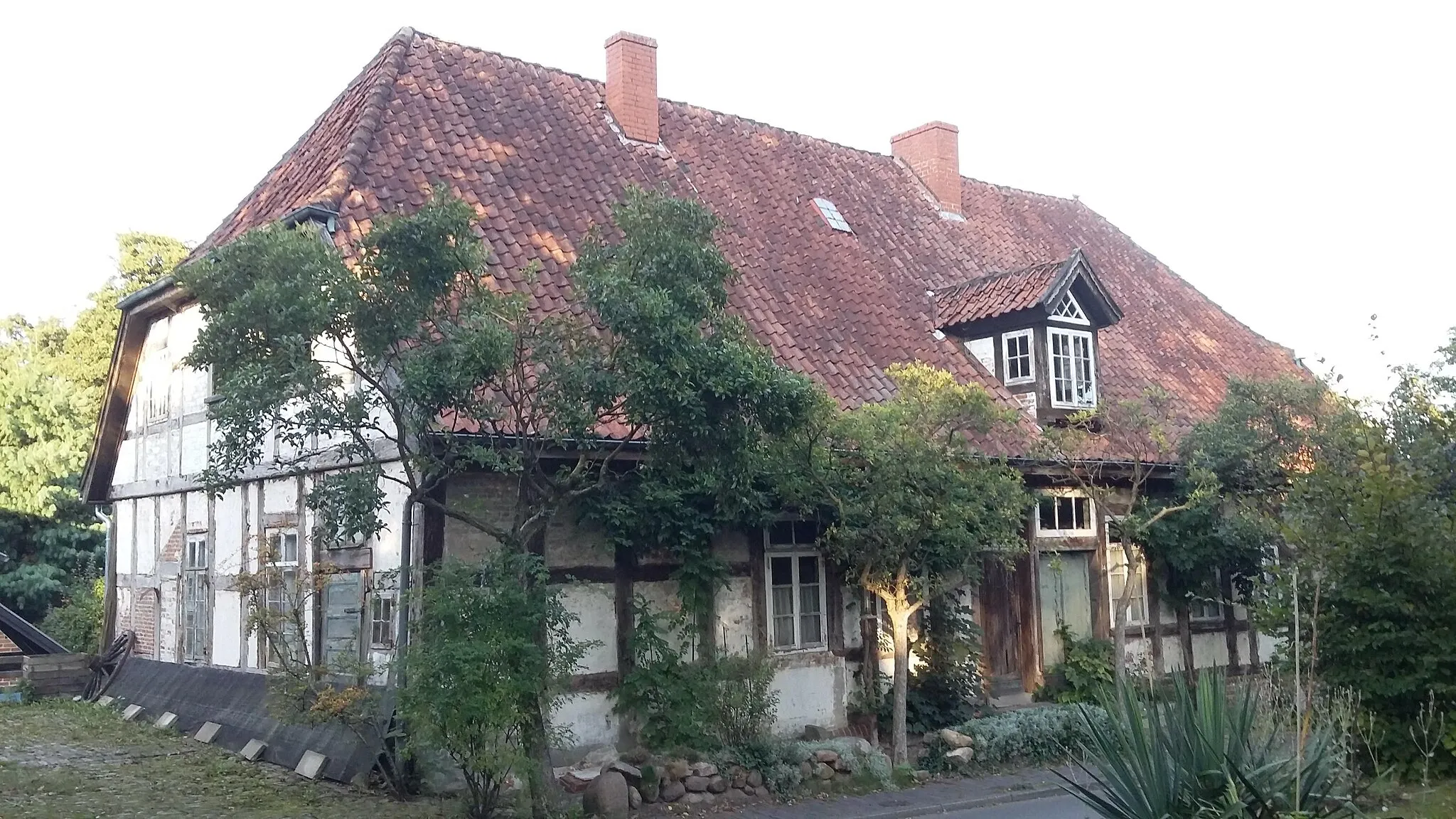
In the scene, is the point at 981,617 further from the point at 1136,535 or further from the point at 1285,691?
the point at 1285,691

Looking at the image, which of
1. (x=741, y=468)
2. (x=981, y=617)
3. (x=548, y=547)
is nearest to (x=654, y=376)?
(x=741, y=468)

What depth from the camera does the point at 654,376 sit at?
9695 millimetres

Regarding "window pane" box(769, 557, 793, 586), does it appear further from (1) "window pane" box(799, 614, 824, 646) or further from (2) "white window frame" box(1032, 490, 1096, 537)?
(2) "white window frame" box(1032, 490, 1096, 537)

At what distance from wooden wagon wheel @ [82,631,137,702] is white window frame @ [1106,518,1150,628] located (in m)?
13.9

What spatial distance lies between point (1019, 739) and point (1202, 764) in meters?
7.78

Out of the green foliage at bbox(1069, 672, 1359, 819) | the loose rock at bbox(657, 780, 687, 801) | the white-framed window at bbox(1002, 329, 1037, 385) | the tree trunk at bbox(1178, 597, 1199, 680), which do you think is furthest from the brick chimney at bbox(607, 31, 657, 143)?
the green foliage at bbox(1069, 672, 1359, 819)

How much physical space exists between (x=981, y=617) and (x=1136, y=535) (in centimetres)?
239

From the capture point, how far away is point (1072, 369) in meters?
17.3

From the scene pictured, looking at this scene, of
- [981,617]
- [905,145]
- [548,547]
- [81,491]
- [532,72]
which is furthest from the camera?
[905,145]

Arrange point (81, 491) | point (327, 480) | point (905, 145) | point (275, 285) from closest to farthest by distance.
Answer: point (275, 285)
point (327, 480)
point (81, 491)
point (905, 145)

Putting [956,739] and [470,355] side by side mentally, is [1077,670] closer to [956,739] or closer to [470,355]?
[956,739]

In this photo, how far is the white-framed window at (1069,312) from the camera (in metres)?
17.2

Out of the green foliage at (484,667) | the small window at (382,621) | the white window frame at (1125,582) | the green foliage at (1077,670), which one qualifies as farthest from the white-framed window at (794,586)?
the white window frame at (1125,582)

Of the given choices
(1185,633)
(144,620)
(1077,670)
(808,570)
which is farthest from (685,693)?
(144,620)
